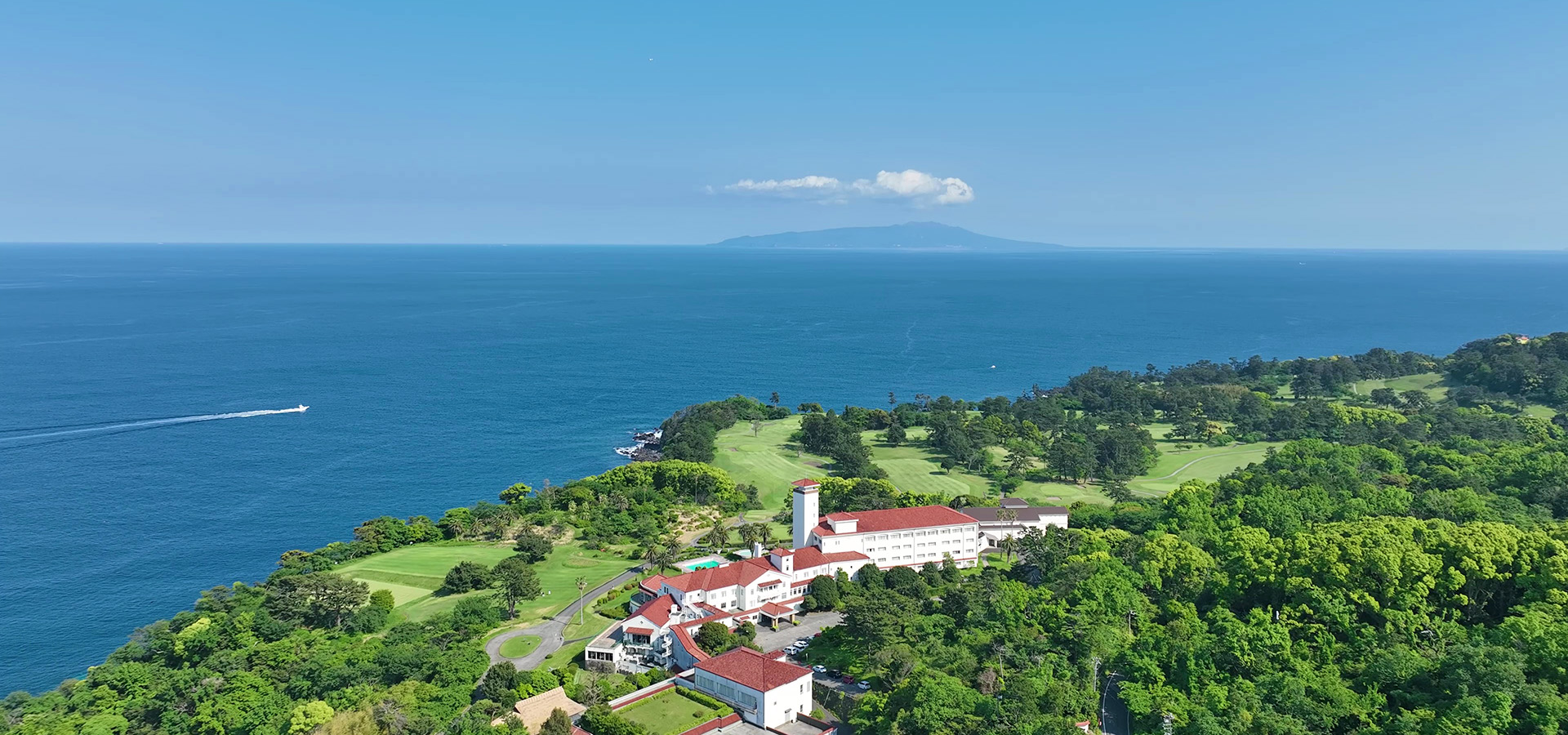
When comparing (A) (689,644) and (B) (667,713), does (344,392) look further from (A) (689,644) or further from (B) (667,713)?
(B) (667,713)

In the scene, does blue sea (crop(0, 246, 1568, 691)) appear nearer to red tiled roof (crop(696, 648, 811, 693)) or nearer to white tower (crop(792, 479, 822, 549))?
white tower (crop(792, 479, 822, 549))

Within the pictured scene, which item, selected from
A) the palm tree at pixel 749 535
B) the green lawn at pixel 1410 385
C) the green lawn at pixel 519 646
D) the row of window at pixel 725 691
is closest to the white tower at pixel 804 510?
the palm tree at pixel 749 535

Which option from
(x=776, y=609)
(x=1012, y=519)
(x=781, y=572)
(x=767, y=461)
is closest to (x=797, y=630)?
(x=776, y=609)

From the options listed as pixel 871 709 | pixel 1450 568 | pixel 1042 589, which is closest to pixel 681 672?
pixel 871 709

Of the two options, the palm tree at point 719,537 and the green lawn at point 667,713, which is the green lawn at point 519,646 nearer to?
A: the green lawn at point 667,713

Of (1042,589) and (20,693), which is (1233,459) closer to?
(1042,589)

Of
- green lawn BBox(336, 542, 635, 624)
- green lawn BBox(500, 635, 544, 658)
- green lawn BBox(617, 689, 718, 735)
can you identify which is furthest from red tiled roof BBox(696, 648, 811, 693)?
green lawn BBox(336, 542, 635, 624)
